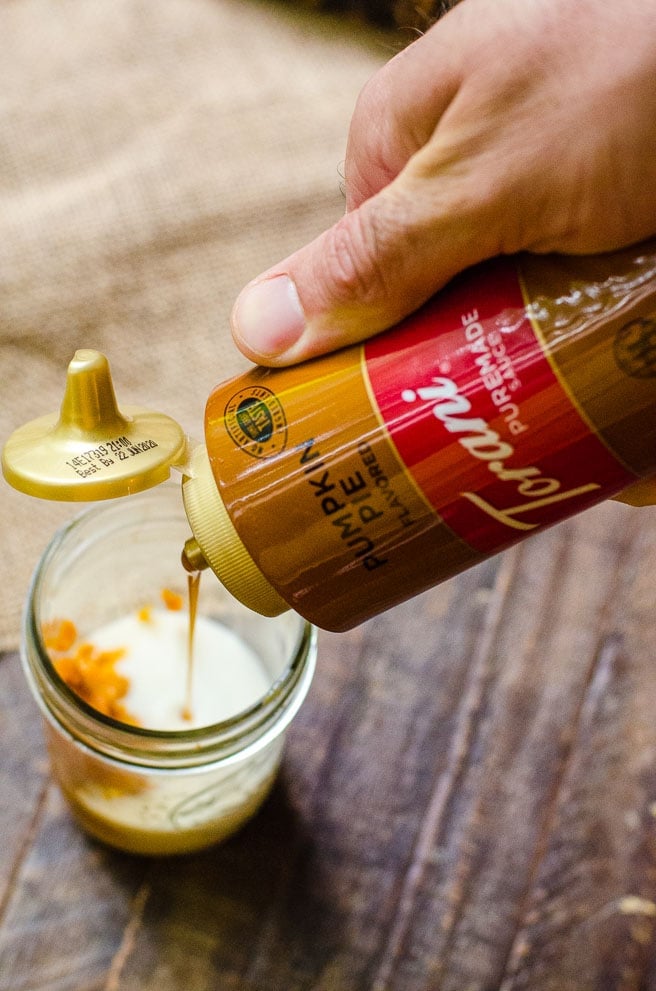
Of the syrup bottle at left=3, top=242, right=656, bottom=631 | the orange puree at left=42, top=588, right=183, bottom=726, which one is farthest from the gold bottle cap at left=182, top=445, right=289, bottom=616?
the orange puree at left=42, top=588, right=183, bottom=726

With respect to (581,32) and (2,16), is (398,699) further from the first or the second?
(2,16)

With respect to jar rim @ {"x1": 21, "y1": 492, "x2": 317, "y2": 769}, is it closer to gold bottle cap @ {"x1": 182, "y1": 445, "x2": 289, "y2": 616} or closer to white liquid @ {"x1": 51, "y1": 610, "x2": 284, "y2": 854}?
white liquid @ {"x1": 51, "y1": 610, "x2": 284, "y2": 854}

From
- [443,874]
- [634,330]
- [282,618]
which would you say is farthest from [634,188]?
[443,874]

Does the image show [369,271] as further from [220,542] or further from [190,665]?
[190,665]

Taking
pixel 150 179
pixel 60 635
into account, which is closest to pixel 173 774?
pixel 60 635

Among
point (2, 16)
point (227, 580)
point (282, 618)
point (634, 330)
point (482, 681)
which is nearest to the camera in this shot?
point (634, 330)

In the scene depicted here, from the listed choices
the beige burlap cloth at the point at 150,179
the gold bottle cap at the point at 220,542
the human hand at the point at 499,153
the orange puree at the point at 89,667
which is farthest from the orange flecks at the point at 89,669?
the human hand at the point at 499,153
